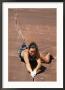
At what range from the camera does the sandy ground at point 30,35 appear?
62cm

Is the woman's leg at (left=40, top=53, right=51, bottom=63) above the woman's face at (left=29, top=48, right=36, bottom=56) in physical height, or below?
below

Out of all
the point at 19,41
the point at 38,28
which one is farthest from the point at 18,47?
the point at 38,28

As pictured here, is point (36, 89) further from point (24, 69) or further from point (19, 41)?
point (19, 41)

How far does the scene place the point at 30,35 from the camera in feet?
2.05

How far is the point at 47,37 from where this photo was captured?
627 millimetres

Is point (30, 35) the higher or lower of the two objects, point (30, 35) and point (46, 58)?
the higher

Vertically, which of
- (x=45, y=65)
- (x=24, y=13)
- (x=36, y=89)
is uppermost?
(x=24, y=13)

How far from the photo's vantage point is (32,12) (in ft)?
2.07

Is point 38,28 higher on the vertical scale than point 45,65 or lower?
higher

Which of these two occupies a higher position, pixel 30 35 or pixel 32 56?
pixel 30 35

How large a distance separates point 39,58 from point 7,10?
0.91 ft

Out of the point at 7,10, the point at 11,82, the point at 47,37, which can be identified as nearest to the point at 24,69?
the point at 11,82

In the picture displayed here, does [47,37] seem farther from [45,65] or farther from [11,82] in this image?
[11,82]

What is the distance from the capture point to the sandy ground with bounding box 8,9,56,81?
62 cm
